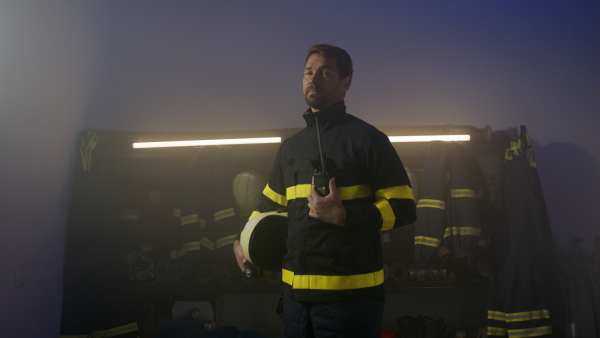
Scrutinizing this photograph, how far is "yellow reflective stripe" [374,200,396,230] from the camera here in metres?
1.56

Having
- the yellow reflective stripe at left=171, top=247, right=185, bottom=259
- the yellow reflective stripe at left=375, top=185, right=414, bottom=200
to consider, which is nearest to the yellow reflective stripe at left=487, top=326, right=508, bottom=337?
the yellow reflective stripe at left=375, top=185, right=414, bottom=200

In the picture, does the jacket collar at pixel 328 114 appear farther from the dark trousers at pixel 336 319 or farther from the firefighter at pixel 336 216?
the dark trousers at pixel 336 319

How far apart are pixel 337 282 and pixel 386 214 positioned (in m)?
0.31

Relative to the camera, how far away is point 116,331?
3143 mm

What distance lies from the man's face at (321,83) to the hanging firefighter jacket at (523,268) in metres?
1.90

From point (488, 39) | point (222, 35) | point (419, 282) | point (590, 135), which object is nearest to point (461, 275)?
point (419, 282)

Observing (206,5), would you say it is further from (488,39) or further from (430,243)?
(430,243)

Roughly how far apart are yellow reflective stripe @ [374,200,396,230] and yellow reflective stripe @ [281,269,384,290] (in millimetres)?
192

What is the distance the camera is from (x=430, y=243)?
9.78 ft

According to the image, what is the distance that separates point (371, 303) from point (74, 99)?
342cm

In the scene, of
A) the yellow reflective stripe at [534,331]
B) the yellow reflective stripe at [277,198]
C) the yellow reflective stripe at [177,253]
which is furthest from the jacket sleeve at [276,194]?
the yellow reflective stripe at [534,331]

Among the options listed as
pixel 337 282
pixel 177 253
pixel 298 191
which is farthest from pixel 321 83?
pixel 177 253

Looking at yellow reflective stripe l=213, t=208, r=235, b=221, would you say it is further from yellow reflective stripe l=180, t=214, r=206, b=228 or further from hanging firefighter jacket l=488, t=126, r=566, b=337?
hanging firefighter jacket l=488, t=126, r=566, b=337

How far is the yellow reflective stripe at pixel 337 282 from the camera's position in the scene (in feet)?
5.02
